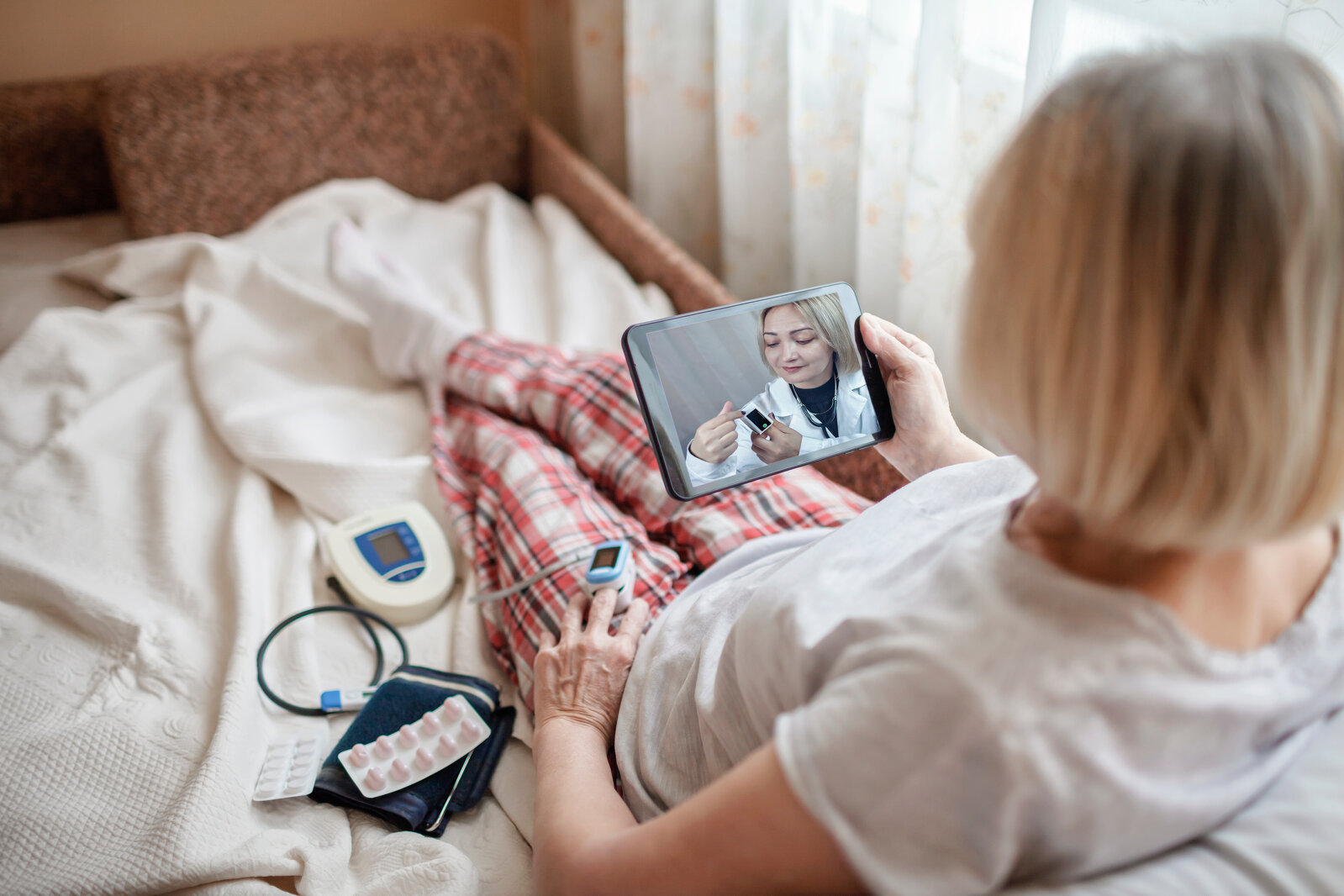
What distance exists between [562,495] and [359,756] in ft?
1.11

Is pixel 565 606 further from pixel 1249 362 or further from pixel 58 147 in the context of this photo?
pixel 58 147

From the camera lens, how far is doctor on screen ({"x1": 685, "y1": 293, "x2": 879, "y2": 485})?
2.51ft

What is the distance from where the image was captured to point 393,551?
994 millimetres

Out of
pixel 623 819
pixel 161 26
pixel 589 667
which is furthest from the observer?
pixel 161 26

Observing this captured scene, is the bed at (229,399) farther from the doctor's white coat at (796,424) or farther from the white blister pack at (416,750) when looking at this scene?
the doctor's white coat at (796,424)

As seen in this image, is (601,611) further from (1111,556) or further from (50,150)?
(50,150)

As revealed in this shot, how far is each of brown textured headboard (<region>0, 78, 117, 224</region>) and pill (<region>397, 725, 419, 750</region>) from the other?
4.69ft

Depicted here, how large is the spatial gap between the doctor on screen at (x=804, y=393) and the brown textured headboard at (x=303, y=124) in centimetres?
127

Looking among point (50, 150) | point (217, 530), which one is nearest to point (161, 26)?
point (50, 150)

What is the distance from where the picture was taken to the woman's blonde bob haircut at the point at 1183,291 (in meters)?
0.36

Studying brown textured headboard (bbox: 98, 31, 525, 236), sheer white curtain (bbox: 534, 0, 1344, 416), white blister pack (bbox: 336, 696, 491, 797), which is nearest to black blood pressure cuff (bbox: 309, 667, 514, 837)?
white blister pack (bbox: 336, 696, 491, 797)

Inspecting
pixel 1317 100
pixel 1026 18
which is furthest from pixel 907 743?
pixel 1026 18

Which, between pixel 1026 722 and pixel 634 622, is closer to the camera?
pixel 1026 722

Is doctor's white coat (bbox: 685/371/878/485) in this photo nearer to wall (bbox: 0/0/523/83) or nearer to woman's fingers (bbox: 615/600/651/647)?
woman's fingers (bbox: 615/600/651/647)
